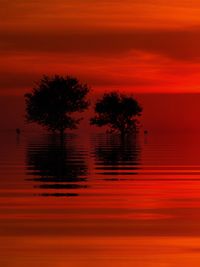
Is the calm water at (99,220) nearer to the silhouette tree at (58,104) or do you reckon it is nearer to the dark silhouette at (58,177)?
the dark silhouette at (58,177)

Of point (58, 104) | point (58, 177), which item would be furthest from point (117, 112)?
point (58, 177)

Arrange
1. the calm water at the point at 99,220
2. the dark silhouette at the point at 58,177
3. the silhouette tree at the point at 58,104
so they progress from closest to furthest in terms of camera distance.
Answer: the calm water at the point at 99,220, the dark silhouette at the point at 58,177, the silhouette tree at the point at 58,104

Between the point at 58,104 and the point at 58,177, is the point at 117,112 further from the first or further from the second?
the point at 58,177

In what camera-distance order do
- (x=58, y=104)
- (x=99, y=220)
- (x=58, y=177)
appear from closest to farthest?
(x=99, y=220) < (x=58, y=177) < (x=58, y=104)

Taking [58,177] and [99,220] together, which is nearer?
[99,220]

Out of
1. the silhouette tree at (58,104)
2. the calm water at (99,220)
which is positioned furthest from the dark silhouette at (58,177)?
the silhouette tree at (58,104)

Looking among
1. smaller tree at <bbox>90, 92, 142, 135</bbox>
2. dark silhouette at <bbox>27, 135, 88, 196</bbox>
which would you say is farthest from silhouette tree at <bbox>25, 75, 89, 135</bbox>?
dark silhouette at <bbox>27, 135, 88, 196</bbox>

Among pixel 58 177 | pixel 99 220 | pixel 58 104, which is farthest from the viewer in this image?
pixel 58 104

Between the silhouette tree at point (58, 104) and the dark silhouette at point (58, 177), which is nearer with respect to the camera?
the dark silhouette at point (58, 177)

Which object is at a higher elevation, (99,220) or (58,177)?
(58,177)

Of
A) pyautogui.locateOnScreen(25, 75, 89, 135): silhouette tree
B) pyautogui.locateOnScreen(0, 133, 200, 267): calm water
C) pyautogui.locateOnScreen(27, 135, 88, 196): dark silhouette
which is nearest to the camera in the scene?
pyautogui.locateOnScreen(0, 133, 200, 267): calm water

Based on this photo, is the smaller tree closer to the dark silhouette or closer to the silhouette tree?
the silhouette tree

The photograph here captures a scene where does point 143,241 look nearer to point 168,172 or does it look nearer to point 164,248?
point 164,248

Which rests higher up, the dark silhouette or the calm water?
the dark silhouette
